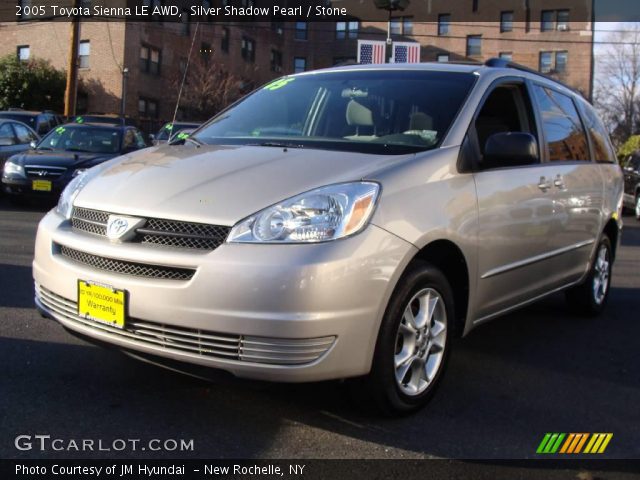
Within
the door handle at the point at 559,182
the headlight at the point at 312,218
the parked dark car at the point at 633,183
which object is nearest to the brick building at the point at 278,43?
the parked dark car at the point at 633,183

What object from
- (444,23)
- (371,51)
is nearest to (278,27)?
(444,23)

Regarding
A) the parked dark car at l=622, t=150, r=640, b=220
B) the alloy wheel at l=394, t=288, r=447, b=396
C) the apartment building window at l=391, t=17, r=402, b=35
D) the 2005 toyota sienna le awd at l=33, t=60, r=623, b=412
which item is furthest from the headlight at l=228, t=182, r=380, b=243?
the apartment building window at l=391, t=17, r=402, b=35

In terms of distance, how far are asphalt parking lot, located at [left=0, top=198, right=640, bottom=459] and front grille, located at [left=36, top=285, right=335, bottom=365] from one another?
15cm

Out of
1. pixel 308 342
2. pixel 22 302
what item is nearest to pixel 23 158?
pixel 22 302

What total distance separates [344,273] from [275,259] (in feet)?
Result: 0.96

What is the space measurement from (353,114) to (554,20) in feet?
160

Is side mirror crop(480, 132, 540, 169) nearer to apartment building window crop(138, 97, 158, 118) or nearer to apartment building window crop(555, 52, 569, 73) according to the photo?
apartment building window crop(138, 97, 158, 118)

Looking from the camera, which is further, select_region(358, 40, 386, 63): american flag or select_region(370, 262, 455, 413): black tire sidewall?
select_region(358, 40, 386, 63): american flag

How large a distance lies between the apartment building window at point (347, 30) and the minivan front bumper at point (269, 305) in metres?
48.5

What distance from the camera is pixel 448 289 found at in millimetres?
3521

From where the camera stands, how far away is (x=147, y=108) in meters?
34.3

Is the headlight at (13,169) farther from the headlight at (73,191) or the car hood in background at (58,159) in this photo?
the headlight at (73,191)

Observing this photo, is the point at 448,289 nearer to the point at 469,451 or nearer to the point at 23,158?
the point at 469,451

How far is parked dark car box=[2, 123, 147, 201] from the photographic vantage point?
10.7 m
